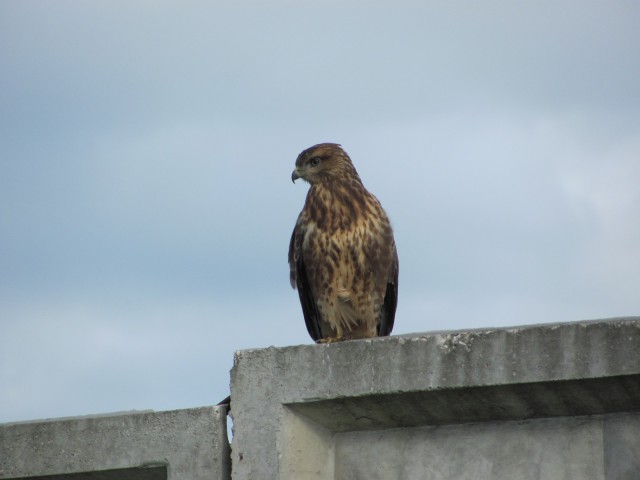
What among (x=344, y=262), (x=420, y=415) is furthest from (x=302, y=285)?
(x=420, y=415)

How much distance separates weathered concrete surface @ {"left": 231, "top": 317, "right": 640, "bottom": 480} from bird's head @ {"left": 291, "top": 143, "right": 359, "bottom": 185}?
3082mm

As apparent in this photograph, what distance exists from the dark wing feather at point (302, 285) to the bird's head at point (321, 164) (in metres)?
0.48

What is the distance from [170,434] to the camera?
5.82 metres

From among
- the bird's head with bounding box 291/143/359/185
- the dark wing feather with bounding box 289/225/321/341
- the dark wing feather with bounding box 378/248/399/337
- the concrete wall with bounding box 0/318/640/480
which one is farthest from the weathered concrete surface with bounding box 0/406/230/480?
the bird's head with bounding box 291/143/359/185

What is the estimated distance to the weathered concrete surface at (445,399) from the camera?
5211mm

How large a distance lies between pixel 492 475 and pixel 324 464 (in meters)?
0.72

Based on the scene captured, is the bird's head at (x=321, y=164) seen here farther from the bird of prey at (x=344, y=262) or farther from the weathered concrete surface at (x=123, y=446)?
the weathered concrete surface at (x=123, y=446)

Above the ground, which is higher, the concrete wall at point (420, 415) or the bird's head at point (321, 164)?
the bird's head at point (321, 164)

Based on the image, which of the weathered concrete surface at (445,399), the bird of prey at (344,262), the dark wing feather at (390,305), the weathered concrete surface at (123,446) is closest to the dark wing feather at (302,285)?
the bird of prey at (344,262)

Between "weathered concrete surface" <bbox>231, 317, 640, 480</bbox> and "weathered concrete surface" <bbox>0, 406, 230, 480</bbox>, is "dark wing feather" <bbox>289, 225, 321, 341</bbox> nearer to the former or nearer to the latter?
"weathered concrete surface" <bbox>0, 406, 230, 480</bbox>

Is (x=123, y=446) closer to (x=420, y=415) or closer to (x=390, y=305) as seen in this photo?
(x=420, y=415)

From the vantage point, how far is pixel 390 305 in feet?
27.9

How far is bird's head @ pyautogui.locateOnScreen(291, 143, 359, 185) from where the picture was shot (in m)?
8.63

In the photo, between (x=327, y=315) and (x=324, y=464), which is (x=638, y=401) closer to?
(x=324, y=464)
